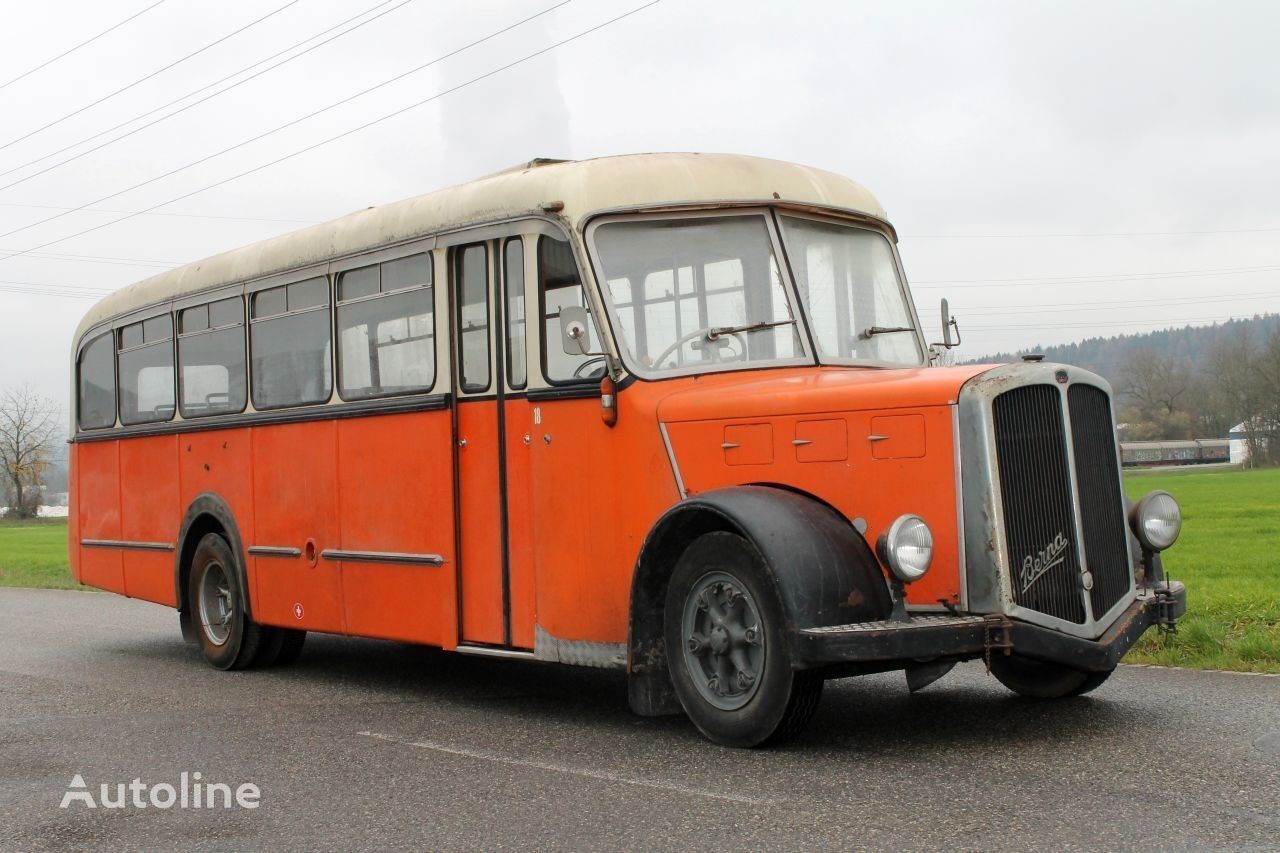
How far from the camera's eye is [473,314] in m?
8.64

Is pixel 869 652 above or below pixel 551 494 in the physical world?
below

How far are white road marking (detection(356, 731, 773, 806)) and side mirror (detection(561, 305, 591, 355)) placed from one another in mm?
2086

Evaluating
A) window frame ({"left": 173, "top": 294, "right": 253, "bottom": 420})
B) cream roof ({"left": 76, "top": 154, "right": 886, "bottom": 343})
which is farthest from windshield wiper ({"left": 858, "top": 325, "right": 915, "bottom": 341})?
window frame ({"left": 173, "top": 294, "right": 253, "bottom": 420})

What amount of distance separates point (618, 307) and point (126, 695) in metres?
4.45

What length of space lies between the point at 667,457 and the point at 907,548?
151cm

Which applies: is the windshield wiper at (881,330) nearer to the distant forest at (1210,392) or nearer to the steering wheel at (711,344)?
the steering wheel at (711,344)

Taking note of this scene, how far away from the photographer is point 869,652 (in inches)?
243

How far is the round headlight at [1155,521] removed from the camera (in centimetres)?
739

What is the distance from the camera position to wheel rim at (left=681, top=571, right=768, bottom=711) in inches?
266

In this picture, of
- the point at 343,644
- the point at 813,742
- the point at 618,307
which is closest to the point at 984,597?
the point at 813,742

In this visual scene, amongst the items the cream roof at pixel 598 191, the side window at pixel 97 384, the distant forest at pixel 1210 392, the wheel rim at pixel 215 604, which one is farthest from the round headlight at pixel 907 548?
the distant forest at pixel 1210 392

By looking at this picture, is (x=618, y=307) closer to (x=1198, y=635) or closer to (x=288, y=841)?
(x=288, y=841)

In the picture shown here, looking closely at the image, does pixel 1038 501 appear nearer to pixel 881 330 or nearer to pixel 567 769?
pixel 881 330

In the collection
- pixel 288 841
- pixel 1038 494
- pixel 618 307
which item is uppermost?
pixel 618 307
